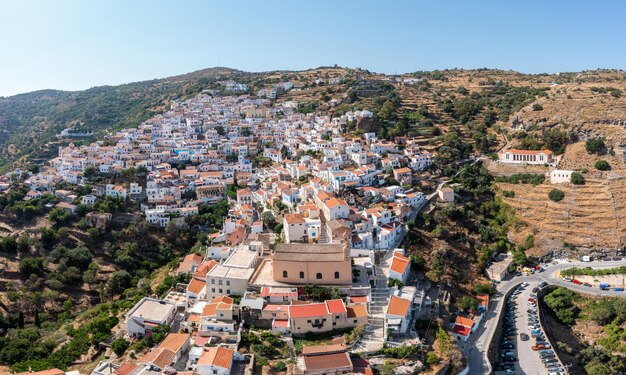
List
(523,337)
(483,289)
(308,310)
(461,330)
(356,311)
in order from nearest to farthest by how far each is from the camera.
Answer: (308,310) < (356,311) < (461,330) < (523,337) < (483,289)

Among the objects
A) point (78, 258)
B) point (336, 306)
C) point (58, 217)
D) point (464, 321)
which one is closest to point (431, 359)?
point (336, 306)

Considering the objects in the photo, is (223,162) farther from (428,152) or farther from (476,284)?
(476,284)

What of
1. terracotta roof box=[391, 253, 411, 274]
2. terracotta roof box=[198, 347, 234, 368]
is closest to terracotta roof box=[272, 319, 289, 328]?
terracotta roof box=[198, 347, 234, 368]

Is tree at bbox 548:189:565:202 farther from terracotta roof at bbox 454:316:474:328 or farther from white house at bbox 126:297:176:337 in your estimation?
white house at bbox 126:297:176:337

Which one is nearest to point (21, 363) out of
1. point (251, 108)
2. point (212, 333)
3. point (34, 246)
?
point (212, 333)

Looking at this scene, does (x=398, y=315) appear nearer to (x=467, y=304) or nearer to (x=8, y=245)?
(x=467, y=304)

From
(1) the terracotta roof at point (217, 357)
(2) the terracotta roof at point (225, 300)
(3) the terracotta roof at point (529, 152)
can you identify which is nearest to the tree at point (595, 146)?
(3) the terracotta roof at point (529, 152)
